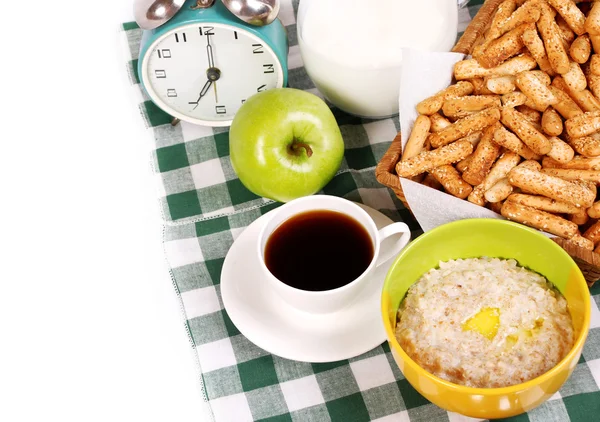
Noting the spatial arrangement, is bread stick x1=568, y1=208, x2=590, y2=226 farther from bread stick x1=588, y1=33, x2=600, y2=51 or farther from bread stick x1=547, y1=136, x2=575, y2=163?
bread stick x1=588, y1=33, x2=600, y2=51

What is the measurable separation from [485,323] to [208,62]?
56 centimetres

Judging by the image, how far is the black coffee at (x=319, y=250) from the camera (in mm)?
957

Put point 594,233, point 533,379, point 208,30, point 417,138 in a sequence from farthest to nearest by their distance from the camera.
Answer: point 208,30 < point 417,138 < point 594,233 < point 533,379

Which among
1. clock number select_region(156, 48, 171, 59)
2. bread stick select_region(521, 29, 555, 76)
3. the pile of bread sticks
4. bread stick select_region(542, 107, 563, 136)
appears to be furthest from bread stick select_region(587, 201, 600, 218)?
clock number select_region(156, 48, 171, 59)

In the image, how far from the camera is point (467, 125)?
996mm

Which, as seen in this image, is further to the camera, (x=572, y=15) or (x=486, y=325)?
(x=572, y=15)

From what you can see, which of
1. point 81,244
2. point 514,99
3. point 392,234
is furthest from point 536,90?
point 81,244

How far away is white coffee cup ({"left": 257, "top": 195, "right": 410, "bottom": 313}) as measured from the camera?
36.4 inches

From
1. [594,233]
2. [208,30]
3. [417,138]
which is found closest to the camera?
[594,233]

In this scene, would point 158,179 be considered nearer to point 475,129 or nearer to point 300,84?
point 300,84

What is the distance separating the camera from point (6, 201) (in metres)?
1.27

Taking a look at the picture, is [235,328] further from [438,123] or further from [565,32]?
[565,32]

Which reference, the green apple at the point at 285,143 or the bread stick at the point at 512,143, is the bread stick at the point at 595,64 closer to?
the bread stick at the point at 512,143

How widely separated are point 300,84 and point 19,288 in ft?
1.74
